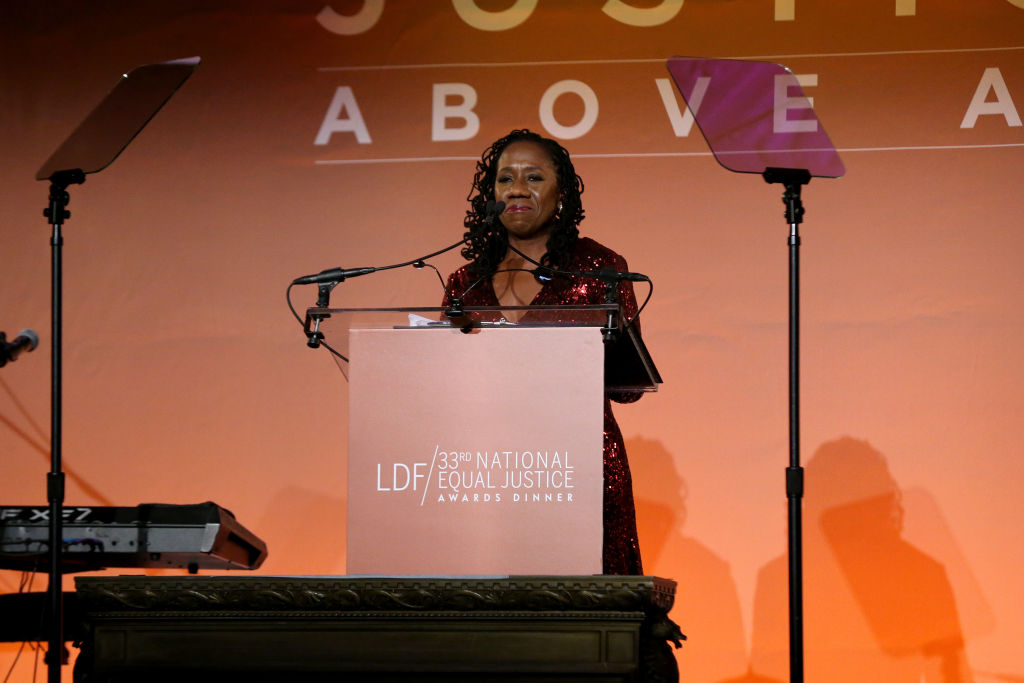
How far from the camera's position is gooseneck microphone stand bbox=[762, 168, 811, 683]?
94.5 inches

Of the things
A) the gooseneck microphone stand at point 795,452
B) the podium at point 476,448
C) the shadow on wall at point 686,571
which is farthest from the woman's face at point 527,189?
the shadow on wall at point 686,571

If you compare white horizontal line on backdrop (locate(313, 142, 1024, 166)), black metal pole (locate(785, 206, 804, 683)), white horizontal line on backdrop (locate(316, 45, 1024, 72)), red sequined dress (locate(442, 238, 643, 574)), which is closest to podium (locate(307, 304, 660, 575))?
black metal pole (locate(785, 206, 804, 683))

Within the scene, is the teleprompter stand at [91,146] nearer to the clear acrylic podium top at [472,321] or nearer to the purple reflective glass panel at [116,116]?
the purple reflective glass panel at [116,116]

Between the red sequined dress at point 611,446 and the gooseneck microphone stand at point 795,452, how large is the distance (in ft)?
1.44

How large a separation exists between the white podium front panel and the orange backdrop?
2349mm

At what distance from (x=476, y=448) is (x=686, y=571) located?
242 centimetres

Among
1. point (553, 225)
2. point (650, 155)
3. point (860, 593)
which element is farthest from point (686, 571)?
point (553, 225)

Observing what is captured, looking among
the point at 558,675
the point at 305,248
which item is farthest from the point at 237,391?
the point at 558,675

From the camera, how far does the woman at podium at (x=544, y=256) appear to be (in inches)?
116

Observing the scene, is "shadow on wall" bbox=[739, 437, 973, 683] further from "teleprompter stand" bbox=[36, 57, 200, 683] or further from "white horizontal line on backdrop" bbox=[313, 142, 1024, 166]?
"teleprompter stand" bbox=[36, 57, 200, 683]

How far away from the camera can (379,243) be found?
4613 millimetres

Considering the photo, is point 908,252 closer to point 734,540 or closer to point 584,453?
point 734,540

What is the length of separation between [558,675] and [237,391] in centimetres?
287

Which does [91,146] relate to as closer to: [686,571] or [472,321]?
[472,321]
